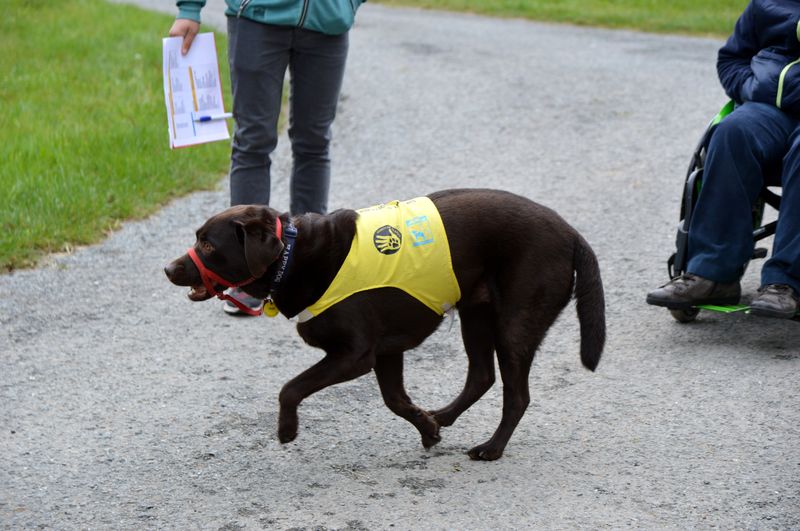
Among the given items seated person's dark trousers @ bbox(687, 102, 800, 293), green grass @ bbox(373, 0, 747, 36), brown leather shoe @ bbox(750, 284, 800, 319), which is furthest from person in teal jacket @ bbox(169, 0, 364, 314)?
green grass @ bbox(373, 0, 747, 36)

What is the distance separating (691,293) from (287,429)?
2.18 m

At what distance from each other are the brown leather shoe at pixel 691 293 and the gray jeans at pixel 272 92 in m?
1.86

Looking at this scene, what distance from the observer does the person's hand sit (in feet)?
16.9

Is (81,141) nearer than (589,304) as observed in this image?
→ No

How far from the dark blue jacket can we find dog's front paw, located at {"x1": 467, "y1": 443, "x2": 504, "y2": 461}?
230 centimetres

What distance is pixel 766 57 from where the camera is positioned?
5.11 metres

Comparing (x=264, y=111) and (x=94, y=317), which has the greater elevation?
(x=264, y=111)

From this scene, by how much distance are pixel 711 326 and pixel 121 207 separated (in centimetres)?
376

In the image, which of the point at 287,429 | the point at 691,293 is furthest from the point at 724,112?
the point at 287,429

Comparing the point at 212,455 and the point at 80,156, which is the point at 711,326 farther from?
the point at 80,156

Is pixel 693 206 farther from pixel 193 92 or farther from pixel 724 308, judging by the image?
pixel 193 92

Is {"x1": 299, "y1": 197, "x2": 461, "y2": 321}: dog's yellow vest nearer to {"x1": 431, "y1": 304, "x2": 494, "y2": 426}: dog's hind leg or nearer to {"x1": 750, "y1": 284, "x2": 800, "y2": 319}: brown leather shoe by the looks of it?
{"x1": 431, "y1": 304, "x2": 494, "y2": 426}: dog's hind leg

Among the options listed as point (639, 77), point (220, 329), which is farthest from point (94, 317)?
point (639, 77)

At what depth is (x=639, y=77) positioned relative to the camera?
10734 millimetres
